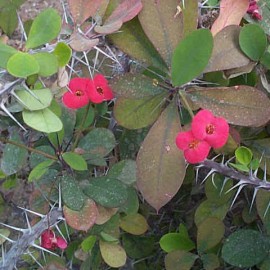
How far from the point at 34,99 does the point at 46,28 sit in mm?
115

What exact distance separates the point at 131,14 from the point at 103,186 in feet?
1.19

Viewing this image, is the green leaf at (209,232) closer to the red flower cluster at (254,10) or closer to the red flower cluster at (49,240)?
the red flower cluster at (49,240)

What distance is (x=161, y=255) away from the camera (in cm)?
148

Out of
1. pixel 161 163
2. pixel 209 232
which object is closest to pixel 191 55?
pixel 161 163

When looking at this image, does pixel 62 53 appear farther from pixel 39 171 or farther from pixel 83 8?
pixel 39 171

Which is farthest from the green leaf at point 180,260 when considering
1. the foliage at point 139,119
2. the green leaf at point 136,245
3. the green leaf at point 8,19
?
the green leaf at point 8,19

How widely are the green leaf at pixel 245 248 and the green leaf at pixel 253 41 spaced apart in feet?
1.33

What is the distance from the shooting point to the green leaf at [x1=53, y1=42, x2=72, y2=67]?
86 cm

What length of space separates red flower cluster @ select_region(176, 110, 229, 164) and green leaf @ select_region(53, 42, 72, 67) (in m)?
0.22

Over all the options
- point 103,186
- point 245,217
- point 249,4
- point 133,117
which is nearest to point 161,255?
point 245,217

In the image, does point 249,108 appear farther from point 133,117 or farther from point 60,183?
point 60,183

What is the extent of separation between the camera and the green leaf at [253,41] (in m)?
0.98

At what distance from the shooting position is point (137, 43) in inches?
38.9

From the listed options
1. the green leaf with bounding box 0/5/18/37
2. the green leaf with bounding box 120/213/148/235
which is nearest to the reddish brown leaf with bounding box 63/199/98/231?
the green leaf with bounding box 120/213/148/235
